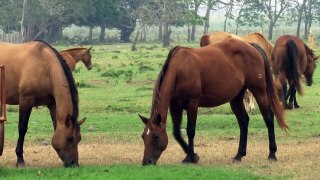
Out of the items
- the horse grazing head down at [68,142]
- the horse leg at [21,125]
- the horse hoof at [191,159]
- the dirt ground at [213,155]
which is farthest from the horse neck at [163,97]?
the horse leg at [21,125]

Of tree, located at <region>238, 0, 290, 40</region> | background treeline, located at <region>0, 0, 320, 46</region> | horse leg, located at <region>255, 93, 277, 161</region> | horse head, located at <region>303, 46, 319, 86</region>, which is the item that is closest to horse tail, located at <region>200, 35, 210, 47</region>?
horse head, located at <region>303, 46, 319, 86</region>

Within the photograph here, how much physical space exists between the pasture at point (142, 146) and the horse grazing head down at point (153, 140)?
24 centimetres

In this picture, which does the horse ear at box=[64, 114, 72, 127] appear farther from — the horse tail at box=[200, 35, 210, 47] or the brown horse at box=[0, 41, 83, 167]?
the horse tail at box=[200, 35, 210, 47]

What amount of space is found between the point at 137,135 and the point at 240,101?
334 centimetres

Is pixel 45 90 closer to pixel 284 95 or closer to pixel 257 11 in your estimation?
pixel 284 95

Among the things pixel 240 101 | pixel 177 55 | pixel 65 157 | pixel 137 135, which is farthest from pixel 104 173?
pixel 137 135

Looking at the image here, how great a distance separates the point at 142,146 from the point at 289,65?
663cm

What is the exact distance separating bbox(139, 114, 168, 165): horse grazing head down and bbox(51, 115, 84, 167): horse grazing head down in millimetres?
1045

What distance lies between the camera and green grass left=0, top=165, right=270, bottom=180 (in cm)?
894

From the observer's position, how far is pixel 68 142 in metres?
9.95

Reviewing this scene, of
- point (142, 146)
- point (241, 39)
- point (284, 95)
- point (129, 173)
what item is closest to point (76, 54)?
point (241, 39)

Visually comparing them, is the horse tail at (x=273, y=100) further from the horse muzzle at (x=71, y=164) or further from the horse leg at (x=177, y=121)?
the horse muzzle at (x=71, y=164)

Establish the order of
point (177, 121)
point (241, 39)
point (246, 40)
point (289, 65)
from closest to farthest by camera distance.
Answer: point (177, 121) → point (289, 65) → point (241, 39) → point (246, 40)

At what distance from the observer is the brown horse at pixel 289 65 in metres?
17.7
